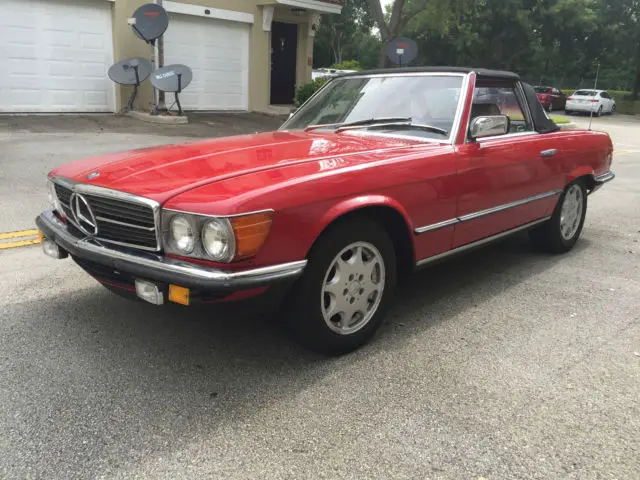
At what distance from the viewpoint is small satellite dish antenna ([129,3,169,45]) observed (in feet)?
42.8

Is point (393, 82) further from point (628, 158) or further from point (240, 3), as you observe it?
point (240, 3)

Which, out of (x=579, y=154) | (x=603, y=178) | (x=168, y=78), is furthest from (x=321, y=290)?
(x=168, y=78)

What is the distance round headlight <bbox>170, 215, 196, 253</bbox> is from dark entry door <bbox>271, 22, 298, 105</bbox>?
1657 cm

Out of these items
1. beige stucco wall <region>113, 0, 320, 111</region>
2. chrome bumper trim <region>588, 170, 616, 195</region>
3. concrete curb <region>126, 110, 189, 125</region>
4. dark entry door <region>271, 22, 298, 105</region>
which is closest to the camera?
chrome bumper trim <region>588, 170, 616, 195</region>

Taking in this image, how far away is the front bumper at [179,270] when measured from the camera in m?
2.59

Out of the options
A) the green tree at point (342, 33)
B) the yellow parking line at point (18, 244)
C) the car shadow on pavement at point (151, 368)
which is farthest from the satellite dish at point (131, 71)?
the green tree at point (342, 33)

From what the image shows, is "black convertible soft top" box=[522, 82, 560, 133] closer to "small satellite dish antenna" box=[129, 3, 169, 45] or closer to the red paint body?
the red paint body

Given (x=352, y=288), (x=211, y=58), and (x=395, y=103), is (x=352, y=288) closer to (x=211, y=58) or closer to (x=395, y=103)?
(x=395, y=103)

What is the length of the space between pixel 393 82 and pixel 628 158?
38.1ft

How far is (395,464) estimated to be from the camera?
2.37m

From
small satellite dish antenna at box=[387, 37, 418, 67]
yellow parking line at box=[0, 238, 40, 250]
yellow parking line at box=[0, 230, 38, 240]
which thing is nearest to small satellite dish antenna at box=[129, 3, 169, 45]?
small satellite dish antenna at box=[387, 37, 418, 67]

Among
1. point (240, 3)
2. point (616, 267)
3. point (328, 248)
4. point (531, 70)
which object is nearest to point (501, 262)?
point (616, 267)

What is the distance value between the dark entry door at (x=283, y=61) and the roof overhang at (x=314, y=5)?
1271mm

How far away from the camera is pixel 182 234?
8.77 ft
